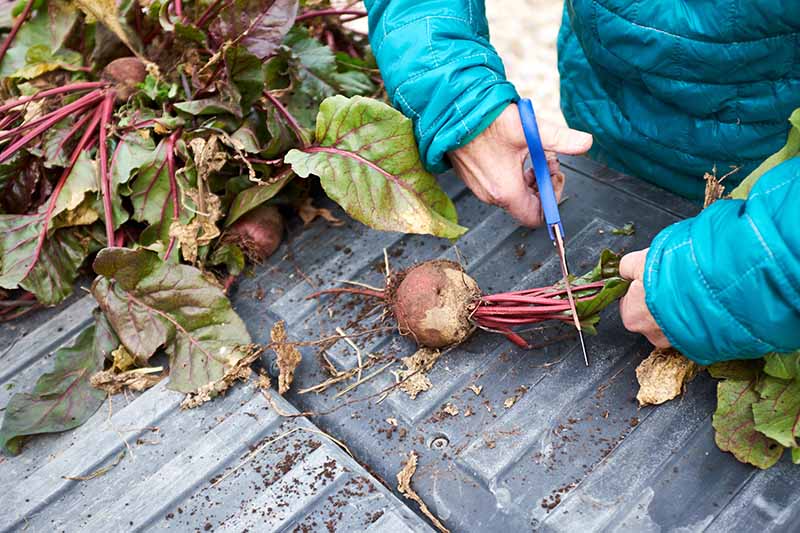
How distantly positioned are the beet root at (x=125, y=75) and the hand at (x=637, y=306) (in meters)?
1.36

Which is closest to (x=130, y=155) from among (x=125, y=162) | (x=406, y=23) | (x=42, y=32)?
(x=125, y=162)

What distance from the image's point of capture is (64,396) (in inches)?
67.1

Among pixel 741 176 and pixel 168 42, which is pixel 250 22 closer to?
pixel 168 42

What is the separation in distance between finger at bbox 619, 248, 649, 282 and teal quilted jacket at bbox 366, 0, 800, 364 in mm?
87

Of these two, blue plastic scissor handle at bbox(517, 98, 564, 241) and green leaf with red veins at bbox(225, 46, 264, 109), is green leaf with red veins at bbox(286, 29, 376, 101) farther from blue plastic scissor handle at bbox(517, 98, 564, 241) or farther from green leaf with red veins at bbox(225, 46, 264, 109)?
blue plastic scissor handle at bbox(517, 98, 564, 241)

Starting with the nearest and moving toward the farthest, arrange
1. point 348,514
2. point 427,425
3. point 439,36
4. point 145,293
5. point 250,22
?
point 348,514 < point 427,425 < point 439,36 < point 145,293 < point 250,22

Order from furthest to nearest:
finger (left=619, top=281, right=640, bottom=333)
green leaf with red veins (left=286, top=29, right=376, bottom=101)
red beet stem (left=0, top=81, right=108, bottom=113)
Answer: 1. green leaf with red veins (left=286, top=29, right=376, bottom=101)
2. red beet stem (left=0, top=81, right=108, bottom=113)
3. finger (left=619, top=281, right=640, bottom=333)

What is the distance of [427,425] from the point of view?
61.1 inches

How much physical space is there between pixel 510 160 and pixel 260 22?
30.9 inches

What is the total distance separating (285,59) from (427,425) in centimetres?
107

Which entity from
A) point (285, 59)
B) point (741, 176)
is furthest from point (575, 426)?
point (285, 59)

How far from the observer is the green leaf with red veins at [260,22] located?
1.98m

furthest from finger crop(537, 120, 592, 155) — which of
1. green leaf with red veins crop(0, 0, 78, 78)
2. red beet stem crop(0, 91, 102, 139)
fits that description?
green leaf with red veins crop(0, 0, 78, 78)

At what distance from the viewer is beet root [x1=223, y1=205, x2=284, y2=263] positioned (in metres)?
1.95
